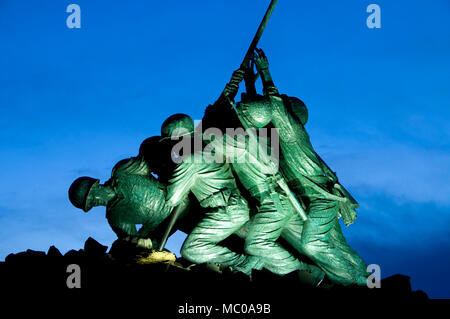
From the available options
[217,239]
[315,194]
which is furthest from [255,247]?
[315,194]

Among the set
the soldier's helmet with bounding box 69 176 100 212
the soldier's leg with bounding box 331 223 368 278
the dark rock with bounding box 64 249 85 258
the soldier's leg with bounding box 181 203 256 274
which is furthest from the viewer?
the soldier's leg with bounding box 331 223 368 278

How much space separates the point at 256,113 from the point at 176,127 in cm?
94

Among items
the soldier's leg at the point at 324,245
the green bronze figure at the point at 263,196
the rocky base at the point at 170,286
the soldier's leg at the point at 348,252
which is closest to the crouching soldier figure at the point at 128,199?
the rocky base at the point at 170,286

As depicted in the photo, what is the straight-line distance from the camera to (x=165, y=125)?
7.25 m

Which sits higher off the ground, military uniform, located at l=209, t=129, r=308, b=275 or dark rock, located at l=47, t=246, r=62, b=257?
military uniform, located at l=209, t=129, r=308, b=275

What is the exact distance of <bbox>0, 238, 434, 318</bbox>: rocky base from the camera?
5.80m

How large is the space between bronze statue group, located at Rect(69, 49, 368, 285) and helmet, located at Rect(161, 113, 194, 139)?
0.01m

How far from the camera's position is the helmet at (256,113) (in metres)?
7.05

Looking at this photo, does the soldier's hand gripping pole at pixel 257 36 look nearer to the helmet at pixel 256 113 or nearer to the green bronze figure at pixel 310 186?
the green bronze figure at pixel 310 186

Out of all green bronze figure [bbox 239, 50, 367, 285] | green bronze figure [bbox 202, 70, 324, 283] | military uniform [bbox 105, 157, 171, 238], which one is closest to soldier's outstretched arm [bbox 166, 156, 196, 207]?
military uniform [bbox 105, 157, 171, 238]

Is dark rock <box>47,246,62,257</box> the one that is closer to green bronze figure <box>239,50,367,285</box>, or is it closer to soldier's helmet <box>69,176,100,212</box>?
soldier's helmet <box>69,176,100,212</box>

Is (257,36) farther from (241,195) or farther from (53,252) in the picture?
(53,252)

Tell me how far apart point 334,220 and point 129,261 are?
93.9 inches

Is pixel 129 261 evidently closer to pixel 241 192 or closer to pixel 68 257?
pixel 68 257
